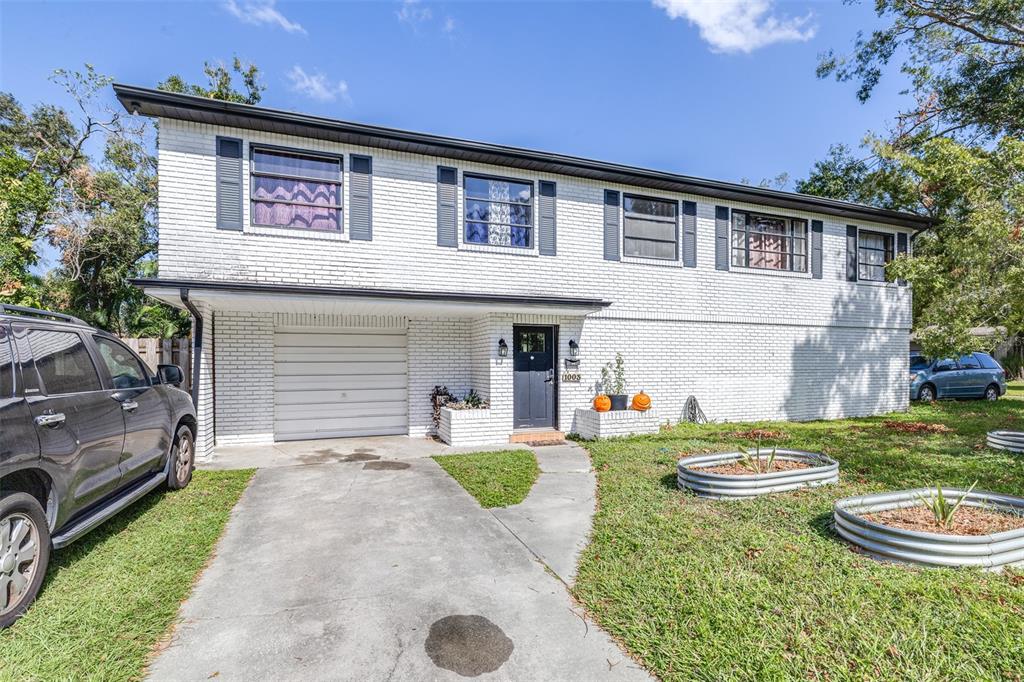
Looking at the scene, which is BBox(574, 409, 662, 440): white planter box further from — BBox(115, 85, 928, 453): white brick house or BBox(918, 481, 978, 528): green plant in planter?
BBox(918, 481, 978, 528): green plant in planter

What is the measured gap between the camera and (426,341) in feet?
31.7

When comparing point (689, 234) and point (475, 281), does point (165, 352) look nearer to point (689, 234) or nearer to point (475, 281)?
point (475, 281)

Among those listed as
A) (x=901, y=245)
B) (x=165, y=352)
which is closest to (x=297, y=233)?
(x=165, y=352)

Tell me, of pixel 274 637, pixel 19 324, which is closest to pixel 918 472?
pixel 274 637

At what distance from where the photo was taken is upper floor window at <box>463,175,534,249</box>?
30.7 feet

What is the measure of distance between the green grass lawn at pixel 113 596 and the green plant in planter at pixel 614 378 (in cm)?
716

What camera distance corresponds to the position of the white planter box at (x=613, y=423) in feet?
29.6

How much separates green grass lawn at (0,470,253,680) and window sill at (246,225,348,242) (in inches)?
184

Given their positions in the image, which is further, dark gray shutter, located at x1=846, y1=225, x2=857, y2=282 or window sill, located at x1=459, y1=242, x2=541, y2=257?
dark gray shutter, located at x1=846, y1=225, x2=857, y2=282

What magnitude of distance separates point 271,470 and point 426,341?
3797mm

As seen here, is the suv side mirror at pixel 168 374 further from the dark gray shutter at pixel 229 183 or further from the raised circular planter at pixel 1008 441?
the raised circular planter at pixel 1008 441

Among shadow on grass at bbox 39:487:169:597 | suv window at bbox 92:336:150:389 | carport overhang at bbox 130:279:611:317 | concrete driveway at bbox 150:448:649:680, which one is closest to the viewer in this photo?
concrete driveway at bbox 150:448:649:680

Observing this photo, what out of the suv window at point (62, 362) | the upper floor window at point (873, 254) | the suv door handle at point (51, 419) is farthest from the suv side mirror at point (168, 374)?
the upper floor window at point (873, 254)

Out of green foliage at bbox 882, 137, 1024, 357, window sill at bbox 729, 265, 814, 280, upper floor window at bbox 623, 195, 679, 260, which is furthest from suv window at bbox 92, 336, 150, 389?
green foliage at bbox 882, 137, 1024, 357
